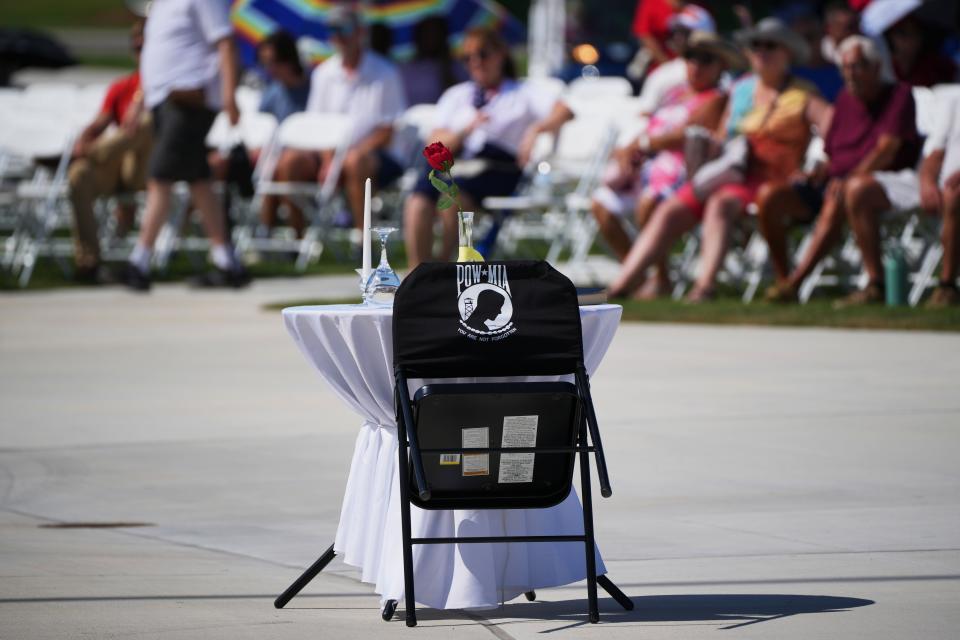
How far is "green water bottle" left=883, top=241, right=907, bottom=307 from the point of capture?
40.8 feet

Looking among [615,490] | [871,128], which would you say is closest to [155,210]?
[871,128]

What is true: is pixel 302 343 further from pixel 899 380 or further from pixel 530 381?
pixel 899 380

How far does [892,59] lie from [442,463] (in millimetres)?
11641

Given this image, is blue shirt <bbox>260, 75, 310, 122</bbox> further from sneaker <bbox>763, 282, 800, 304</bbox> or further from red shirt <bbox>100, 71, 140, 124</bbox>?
sneaker <bbox>763, 282, 800, 304</bbox>

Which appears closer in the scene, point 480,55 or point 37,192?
point 480,55

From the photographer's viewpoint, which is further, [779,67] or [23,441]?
[779,67]

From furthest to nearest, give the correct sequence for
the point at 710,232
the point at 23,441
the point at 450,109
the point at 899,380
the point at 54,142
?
the point at 54,142, the point at 450,109, the point at 710,232, the point at 899,380, the point at 23,441

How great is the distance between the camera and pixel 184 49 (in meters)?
14.4

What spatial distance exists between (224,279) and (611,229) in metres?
3.06

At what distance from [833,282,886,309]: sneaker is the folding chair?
8098mm

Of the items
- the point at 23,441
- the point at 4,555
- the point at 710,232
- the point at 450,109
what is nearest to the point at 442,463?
the point at 4,555

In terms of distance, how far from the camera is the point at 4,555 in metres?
5.62

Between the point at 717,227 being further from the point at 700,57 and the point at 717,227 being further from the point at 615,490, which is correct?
the point at 615,490

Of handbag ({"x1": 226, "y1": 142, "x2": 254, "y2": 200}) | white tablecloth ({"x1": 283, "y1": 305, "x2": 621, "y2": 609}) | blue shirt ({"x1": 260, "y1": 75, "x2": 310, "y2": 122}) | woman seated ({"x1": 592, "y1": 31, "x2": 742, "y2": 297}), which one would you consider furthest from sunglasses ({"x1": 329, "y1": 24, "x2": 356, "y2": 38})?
white tablecloth ({"x1": 283, "y1": 305, "x2": 621, "y2": 609})
